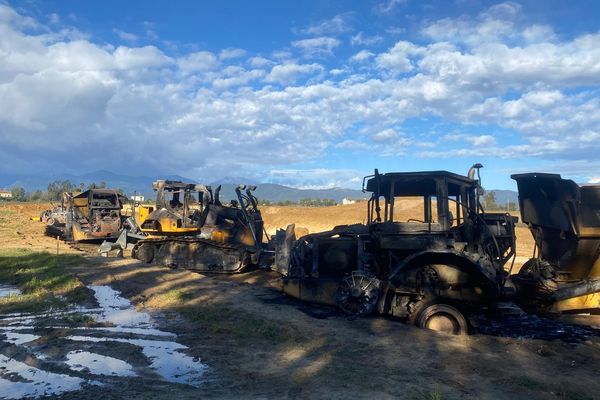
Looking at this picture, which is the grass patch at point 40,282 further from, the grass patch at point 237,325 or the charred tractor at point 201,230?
the grass patch at point 237,325

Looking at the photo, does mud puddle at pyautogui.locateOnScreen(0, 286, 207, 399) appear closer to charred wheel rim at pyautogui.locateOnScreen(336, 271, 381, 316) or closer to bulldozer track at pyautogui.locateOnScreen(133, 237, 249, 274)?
charred wheel rim at pyautogui.locateOnScreen(336, 271, 381, 316)

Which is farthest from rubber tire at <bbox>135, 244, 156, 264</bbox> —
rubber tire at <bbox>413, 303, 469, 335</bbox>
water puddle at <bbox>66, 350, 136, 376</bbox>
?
rubber tire at <bbox>413, 303, 469, 335</bbox>

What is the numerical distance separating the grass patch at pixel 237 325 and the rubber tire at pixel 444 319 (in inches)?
80.5

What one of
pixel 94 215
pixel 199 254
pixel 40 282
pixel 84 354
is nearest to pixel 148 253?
pixel 199 254

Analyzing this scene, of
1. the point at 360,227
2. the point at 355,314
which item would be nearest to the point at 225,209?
the point at 360,227

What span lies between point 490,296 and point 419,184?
89.4 inches

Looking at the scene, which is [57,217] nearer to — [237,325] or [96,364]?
[237,325]

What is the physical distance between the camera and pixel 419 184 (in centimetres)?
916

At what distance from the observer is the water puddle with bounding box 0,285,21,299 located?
35.0 feet

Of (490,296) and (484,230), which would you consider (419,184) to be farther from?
(490,296)

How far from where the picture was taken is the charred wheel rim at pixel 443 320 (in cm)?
801

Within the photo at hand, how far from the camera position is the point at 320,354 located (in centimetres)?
678

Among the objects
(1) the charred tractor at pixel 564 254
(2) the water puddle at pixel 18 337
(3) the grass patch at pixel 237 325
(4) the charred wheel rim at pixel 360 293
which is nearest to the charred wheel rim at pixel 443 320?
(4) the charred wheel rim at pixel 360 293

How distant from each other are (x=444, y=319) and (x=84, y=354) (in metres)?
5.37
